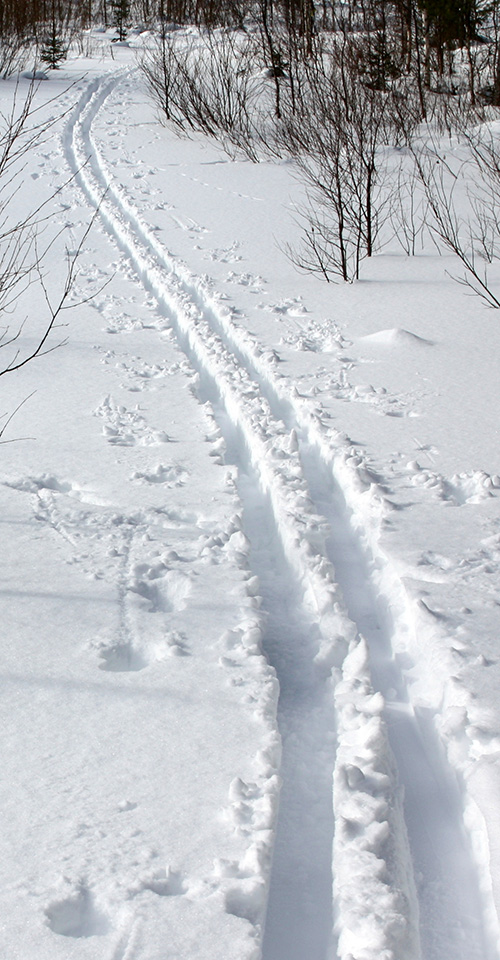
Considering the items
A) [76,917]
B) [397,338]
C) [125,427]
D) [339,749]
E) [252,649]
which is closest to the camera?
[76,917]

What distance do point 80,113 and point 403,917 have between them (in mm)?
21968

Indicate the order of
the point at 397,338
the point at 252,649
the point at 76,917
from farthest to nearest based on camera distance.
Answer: the point at 397,338, the point at 252,649, the point at 76,917

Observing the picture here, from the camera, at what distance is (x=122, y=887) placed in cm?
189

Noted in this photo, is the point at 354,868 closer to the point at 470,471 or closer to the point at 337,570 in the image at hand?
the point at 337,570

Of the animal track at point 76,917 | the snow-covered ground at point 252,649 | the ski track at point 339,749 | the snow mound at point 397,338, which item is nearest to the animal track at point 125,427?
the snow-covered ground at point 252,649

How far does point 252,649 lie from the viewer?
2785mm

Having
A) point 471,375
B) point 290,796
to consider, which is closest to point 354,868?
point 290,796

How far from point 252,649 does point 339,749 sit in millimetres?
514

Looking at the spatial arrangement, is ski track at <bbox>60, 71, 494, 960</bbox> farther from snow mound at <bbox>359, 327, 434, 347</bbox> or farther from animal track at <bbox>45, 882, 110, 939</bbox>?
snow mound at <bbox>359, 327, 434, 347</bbox>

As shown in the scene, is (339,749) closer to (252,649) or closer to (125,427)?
(252,649)

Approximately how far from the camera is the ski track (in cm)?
190

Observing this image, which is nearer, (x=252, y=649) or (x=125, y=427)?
(x=252, y=649)

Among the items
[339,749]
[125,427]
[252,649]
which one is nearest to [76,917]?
[339,749]

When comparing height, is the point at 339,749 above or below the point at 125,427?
below
